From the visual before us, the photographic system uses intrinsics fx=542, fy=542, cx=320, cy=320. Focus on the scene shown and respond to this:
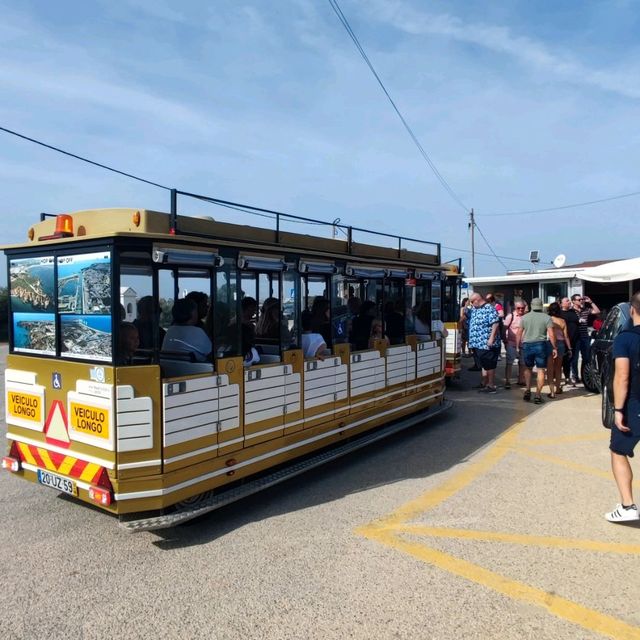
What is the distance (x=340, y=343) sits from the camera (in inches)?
239

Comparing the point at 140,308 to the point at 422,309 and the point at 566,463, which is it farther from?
the point at 566,463

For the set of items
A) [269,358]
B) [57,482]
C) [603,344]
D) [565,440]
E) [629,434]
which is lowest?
[565,440]

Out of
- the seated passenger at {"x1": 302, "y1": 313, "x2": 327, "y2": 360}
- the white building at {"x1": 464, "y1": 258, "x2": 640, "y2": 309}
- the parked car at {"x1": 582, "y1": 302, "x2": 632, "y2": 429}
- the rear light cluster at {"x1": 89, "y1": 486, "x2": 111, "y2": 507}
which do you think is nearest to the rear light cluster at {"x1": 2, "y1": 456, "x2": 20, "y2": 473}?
the rear light cluster at {"x1": 89, "y1": 486, "x2": 111, "y2": 507}

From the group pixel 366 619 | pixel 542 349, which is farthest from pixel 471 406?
pixel 366 619

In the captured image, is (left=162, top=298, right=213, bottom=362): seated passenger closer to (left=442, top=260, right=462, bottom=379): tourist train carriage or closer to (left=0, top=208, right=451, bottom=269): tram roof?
(left=0, top=208, right=451, bottom=269): tram roof

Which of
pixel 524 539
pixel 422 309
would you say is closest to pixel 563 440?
pixel 422 309

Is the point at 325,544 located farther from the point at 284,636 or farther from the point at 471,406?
the point at 471,406

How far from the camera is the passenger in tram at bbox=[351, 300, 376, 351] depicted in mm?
6613

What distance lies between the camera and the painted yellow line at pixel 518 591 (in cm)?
307

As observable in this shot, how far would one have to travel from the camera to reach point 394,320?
23.5ft

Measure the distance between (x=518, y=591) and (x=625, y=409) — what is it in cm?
175

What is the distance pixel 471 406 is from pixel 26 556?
721 cm

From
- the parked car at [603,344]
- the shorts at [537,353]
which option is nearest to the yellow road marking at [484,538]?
the parked car at [603,344]

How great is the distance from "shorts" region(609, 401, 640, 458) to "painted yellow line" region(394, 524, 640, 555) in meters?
0.71
